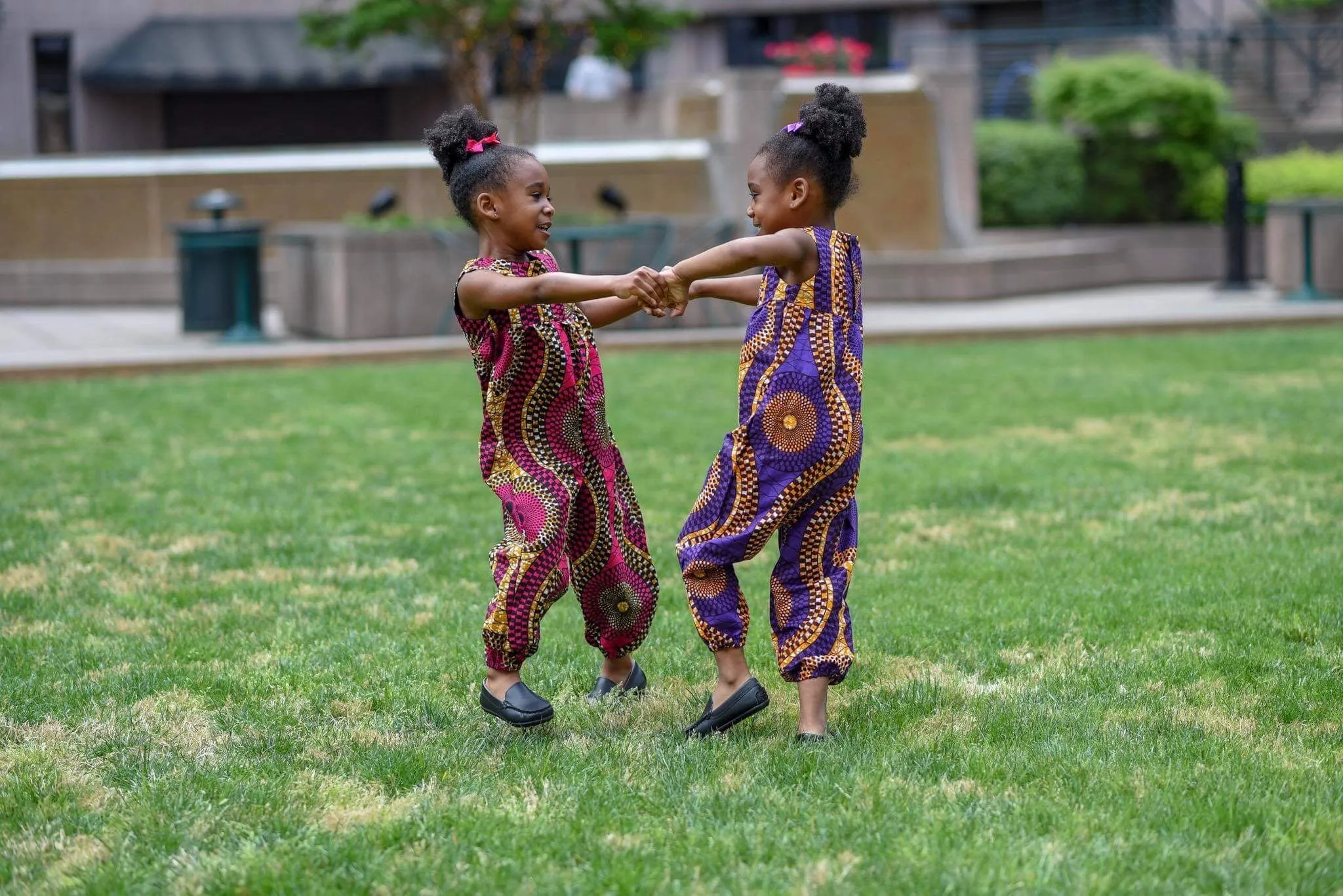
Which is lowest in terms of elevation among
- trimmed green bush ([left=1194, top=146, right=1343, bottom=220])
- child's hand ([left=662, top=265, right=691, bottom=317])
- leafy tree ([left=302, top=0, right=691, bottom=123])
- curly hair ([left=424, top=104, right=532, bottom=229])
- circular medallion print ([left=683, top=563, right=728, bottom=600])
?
circular medallion print ([left=683, top=563, right=728, bottom=600])

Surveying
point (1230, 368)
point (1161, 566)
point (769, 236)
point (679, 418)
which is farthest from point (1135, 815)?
point (1230, 368)

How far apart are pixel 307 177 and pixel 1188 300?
968cm

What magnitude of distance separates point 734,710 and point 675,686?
61 centimetres

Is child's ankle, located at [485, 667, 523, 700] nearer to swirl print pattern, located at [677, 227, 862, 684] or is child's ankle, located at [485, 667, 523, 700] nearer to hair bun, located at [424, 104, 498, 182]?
swirl print pattern, located at [677, 227, 862, 684]

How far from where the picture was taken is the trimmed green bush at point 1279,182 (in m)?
21.2

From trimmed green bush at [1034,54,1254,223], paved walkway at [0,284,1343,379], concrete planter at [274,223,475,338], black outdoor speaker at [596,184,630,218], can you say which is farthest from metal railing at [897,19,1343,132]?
concrete planter at [274,223,475,338]

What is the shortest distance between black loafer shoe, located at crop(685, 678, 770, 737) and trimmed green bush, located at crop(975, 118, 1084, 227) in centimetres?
1905

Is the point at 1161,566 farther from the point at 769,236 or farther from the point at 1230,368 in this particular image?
the point at 1230,368

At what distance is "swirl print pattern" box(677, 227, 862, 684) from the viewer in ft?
14.3

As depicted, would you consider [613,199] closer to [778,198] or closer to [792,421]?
[778,198]

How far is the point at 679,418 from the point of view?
10.2 m

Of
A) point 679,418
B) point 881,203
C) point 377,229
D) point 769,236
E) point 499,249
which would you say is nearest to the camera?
point 769,236

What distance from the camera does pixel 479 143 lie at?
4.59m

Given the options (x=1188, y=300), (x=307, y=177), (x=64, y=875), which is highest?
(x=307, y=177)
